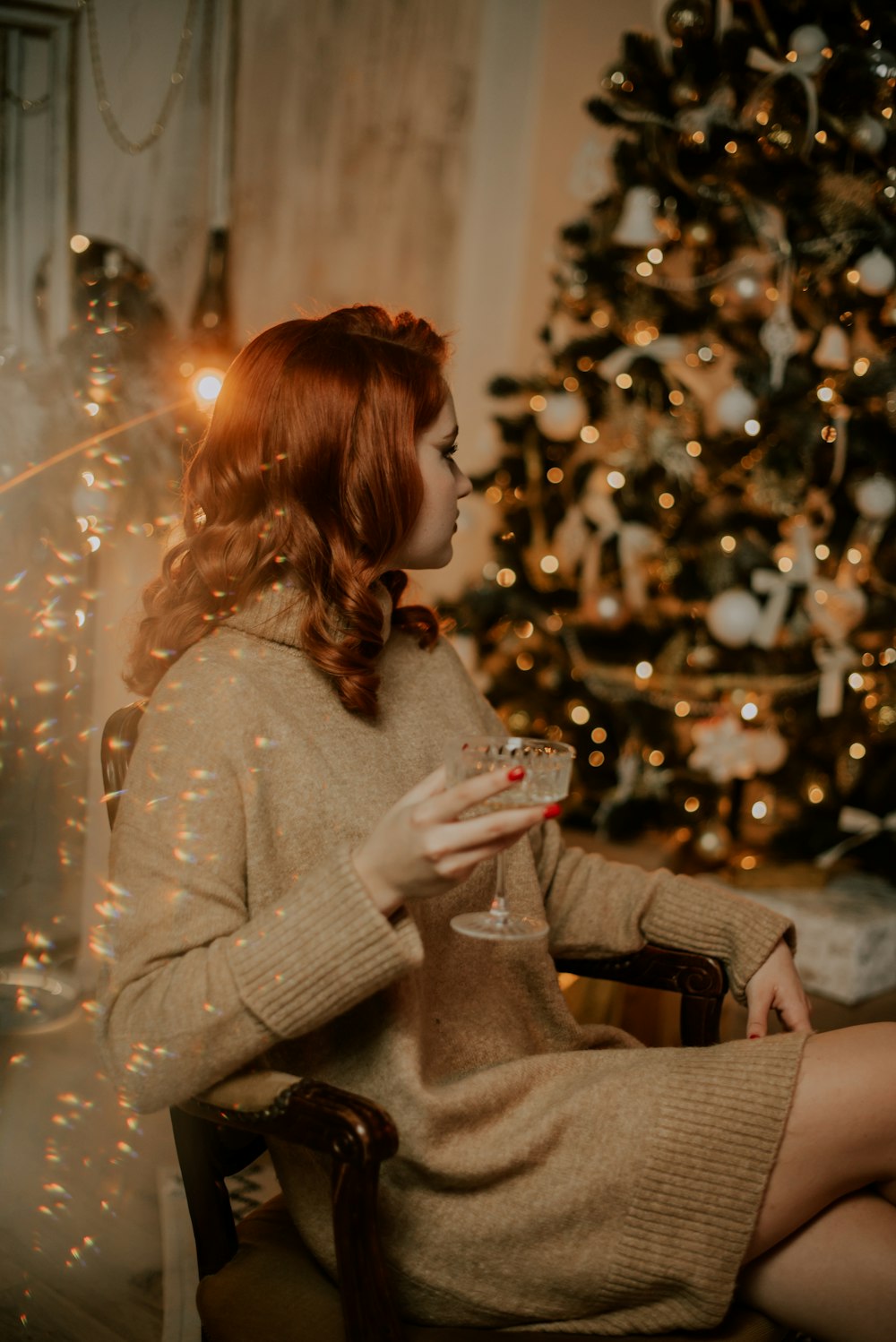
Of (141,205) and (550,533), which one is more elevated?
(141,205)

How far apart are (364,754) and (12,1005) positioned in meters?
0.69

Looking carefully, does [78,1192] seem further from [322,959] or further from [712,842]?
[712,842]

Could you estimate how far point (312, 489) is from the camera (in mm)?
1315

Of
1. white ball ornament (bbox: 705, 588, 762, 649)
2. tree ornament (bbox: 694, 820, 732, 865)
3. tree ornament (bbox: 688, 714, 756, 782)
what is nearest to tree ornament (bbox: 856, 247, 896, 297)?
white ball ornament (bbox: 705, 588, 762, 649)

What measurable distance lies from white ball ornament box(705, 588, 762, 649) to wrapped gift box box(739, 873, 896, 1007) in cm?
69

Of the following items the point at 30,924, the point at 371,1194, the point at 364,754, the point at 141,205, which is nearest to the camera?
the point at 371,1194

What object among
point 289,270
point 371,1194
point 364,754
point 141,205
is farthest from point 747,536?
point 371,1194

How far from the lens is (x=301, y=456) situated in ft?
4.26

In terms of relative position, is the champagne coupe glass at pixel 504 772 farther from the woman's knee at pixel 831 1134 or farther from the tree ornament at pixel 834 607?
the tree ornament at pixel 834 607

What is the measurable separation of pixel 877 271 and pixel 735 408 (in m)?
0.49

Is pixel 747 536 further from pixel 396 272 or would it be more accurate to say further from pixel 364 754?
pixel 364 754

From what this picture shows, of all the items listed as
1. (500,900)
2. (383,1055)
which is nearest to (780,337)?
(500,900)

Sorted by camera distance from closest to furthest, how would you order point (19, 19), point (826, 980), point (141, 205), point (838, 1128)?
point (838, 1128) < point (19, 19) < point (141, 205) < point (826, 980)

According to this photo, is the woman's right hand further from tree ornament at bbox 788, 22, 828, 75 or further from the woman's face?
tree ornament at bbox 788, 22, 828, 75
